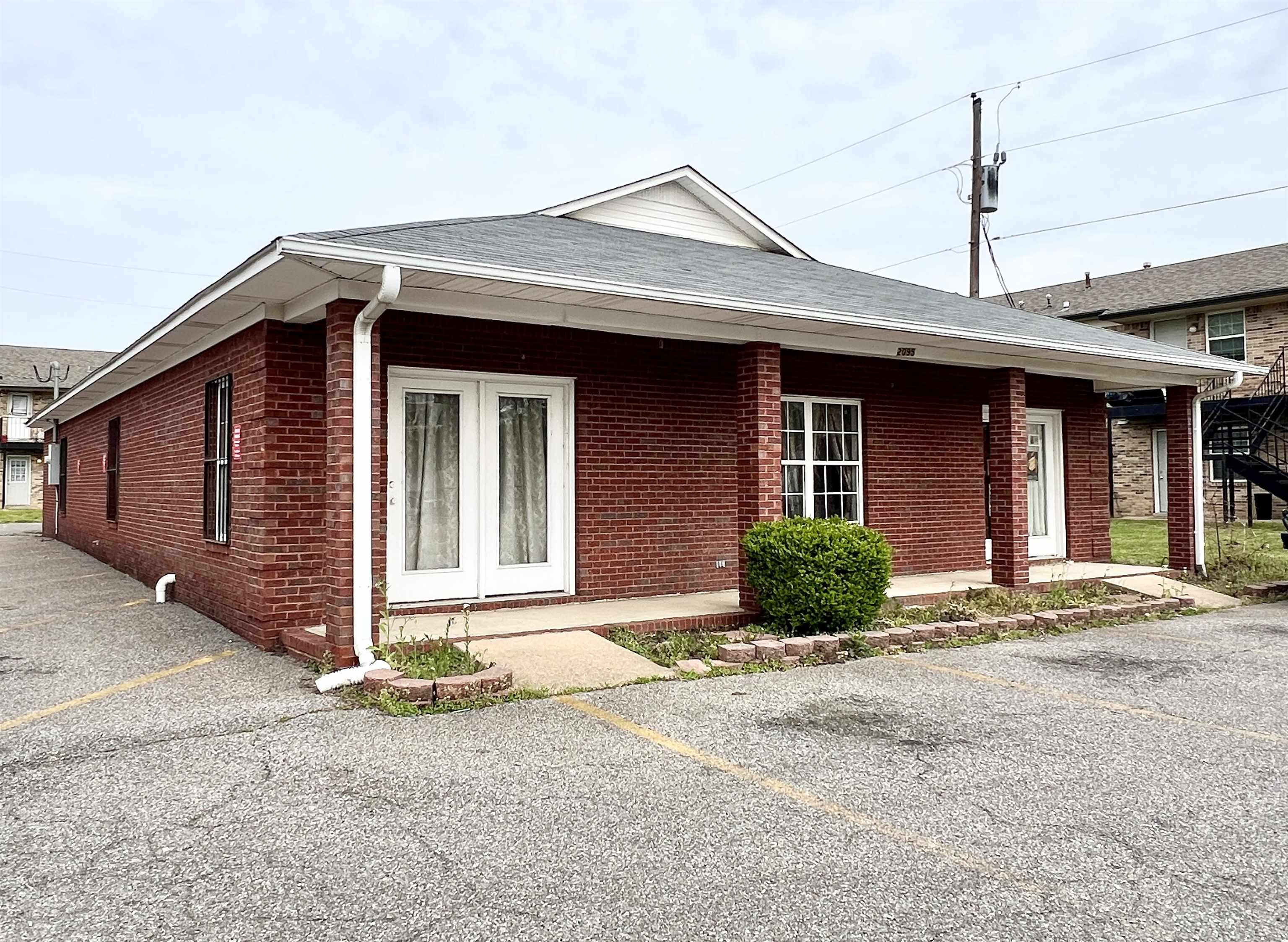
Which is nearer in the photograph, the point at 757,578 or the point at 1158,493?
the point at 757,578

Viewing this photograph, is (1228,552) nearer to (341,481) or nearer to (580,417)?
(580,417)

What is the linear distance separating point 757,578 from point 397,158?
30.1 m

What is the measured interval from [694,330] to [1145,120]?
22.0m

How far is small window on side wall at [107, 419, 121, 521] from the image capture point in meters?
14.1

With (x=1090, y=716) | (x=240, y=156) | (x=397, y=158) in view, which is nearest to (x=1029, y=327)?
(x=1090, y=716)

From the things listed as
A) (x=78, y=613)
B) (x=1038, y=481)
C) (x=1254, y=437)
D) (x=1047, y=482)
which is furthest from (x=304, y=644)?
(x=1254, y=437)

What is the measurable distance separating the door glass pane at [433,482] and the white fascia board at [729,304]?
7.86 ft

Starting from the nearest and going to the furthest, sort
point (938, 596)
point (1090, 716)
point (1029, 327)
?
Result: point (1090, 716), point (938, 596), point (1029, 327)

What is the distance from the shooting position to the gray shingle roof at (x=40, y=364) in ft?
144

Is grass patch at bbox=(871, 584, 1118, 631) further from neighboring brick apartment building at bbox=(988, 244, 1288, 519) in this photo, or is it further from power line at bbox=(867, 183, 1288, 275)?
Answer: neighboring brick apartment building at bbox=(988, 244, 1288, 519)

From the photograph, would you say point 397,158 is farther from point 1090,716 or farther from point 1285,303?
point 1090,716

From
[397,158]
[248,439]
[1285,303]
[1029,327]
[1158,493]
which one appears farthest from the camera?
[397,158]

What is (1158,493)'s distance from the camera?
2617cm

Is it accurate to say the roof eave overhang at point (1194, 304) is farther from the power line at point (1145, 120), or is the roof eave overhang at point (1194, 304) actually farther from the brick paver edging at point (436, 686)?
the brick paver edging at point (436, 686)
